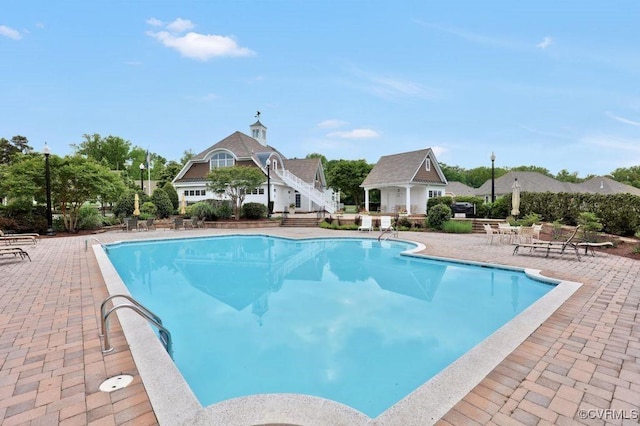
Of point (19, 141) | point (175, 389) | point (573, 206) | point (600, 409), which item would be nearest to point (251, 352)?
point (175, 389)

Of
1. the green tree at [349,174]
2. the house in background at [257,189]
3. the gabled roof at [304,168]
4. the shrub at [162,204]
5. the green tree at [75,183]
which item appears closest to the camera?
the green tree at [75,183]

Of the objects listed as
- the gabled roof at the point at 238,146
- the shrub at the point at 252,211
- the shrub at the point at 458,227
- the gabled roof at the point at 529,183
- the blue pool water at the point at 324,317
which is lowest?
the blue pool water at the point at 324,317

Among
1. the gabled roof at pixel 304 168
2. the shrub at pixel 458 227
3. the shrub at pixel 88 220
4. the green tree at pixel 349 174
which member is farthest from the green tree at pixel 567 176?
the shrub at pixel 88 220

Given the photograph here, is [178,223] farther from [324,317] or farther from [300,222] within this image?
[324,317]

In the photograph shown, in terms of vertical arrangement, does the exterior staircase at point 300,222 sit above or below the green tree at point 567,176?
below

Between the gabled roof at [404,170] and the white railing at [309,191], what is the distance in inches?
159

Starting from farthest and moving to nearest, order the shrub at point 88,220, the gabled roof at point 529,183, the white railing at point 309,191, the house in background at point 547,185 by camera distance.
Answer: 1. the house in background at point 547,185
2. the gabled roof at point 529,183
3. the white railing at point 309,191
4. the shrub at point 88,220

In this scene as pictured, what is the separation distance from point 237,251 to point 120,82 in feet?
51.6

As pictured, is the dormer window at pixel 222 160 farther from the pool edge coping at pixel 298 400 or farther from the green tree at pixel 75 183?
the pool edge coping at pixel 298 400

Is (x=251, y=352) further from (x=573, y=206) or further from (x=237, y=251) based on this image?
(x=573, y=206)

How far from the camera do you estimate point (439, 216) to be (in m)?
18.5

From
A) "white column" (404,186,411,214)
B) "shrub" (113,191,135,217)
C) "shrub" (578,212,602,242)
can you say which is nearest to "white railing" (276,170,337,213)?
"white column" (404,186,411,214)

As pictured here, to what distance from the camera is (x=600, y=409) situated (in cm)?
267

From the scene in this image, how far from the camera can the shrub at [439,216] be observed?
1848 centimetres
